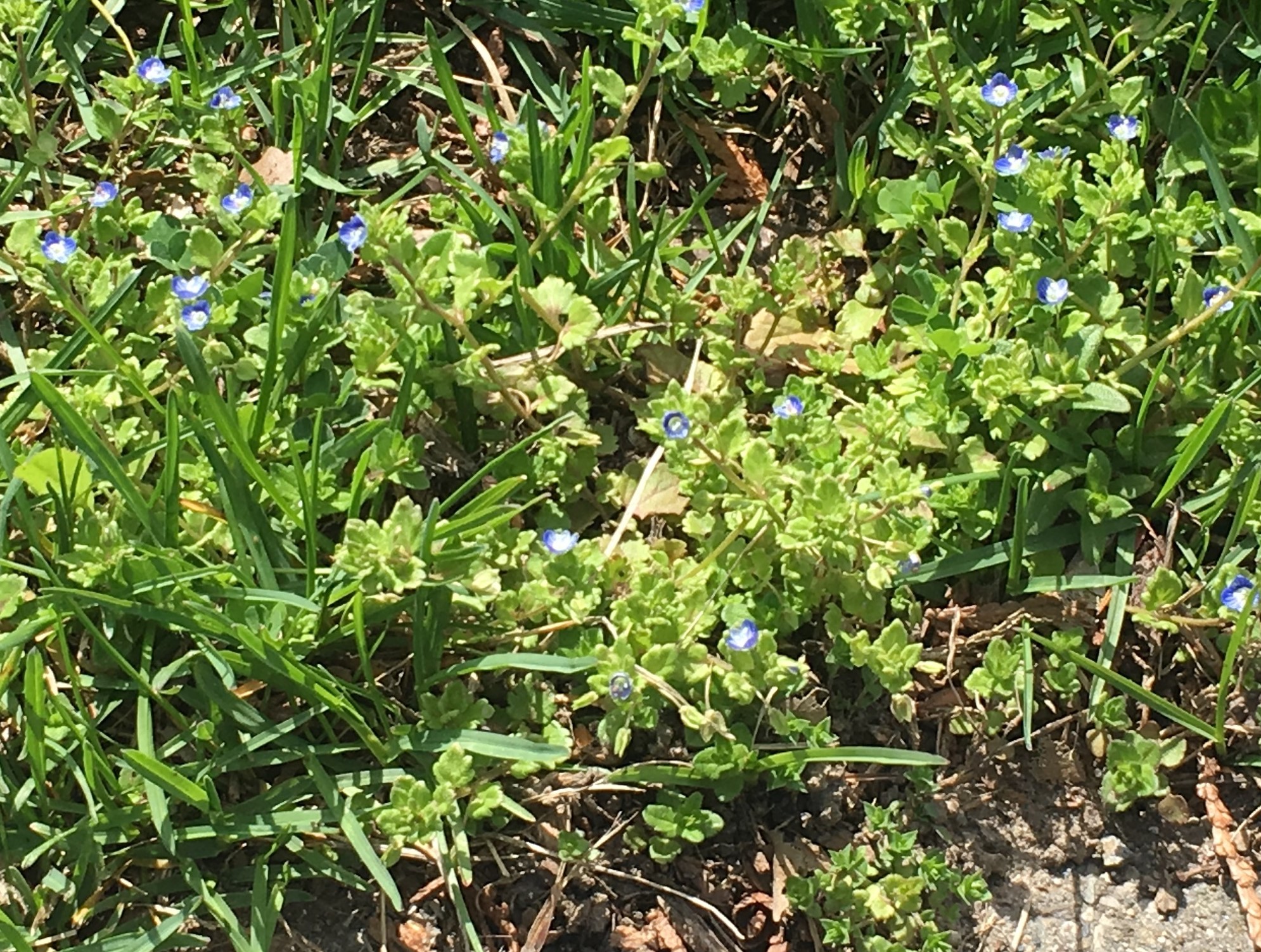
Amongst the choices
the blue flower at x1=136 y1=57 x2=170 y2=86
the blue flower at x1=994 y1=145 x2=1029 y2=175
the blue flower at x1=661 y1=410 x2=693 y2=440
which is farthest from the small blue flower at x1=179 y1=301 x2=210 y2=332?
the blue flower at x1=994 y1=145 x2=1029 y2=175

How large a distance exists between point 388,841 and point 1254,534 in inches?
63.8

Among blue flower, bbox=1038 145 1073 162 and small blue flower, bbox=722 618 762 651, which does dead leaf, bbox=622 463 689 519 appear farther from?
blue flower, bbox=1038 145 1073 162

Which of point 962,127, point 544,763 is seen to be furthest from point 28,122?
point 962,127

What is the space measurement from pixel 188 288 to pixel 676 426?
3.20 ft

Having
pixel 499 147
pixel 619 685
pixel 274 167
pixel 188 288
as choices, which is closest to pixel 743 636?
pixel 619 685

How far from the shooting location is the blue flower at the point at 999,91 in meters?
2.61

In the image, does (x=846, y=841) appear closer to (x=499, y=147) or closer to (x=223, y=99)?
(x=499, y=147)

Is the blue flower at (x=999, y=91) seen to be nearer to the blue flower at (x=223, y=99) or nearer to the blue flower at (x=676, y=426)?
the blue flower at (x=676, y=426)

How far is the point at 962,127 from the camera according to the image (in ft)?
9.04

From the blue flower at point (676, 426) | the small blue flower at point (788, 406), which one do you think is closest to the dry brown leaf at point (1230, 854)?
the small blue flower at point (788, 406)

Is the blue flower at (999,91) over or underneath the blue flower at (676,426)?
over

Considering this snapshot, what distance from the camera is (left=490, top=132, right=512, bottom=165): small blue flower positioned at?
2.65 meters

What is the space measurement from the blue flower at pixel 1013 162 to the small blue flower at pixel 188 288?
152 centimetres

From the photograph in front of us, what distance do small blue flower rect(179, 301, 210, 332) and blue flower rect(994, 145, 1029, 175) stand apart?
1.50 m
